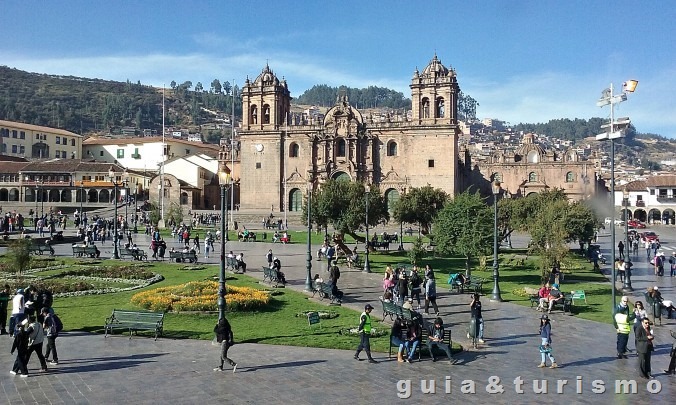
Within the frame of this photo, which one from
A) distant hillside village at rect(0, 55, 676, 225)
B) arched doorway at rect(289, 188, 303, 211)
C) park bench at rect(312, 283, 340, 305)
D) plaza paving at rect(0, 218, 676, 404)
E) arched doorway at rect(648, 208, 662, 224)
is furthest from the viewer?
arched doorway at rect(648, 208, 662, 224)

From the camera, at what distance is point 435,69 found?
192 feet

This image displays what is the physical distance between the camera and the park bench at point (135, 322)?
1363 cm

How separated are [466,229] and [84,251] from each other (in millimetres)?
18923

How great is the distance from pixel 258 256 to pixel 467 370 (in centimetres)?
2120

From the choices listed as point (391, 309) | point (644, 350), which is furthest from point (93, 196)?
point (644, 350)

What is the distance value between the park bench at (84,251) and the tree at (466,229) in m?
17.0

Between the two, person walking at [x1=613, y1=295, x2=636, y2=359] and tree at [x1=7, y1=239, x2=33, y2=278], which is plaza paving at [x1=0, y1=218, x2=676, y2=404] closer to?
person walking at [x1=613, y1=295, x2=636, y2=359]

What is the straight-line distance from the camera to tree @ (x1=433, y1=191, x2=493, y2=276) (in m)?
23.8

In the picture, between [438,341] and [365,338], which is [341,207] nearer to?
[438,341]

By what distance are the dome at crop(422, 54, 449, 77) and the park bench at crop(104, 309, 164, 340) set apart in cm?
4894

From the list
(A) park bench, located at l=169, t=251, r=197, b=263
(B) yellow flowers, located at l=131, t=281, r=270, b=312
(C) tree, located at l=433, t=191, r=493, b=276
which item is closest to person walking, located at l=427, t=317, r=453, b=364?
(B) yellow flowers, located at l=131, t=281, r=270, b=312

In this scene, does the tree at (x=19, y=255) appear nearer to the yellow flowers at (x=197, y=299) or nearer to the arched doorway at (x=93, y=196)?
the yellow flowers at (x=197, y=299)

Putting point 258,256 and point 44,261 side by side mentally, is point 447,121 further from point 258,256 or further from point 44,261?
point 44,261

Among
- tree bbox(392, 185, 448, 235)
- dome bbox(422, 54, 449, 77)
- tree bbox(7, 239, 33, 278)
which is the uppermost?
dome bbox(422, 54, 449, 77)
